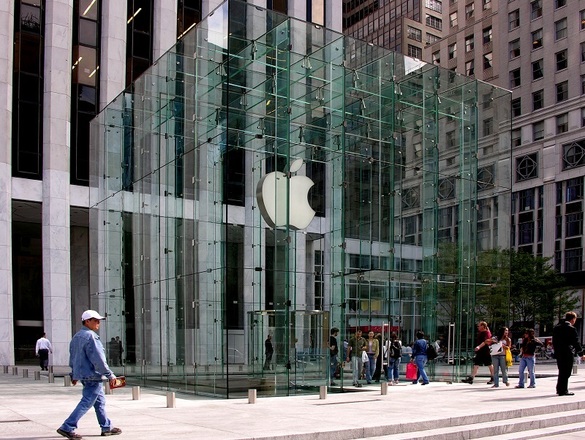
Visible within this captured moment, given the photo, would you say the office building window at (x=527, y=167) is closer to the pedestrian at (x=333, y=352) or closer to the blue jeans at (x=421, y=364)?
the blue jeans at (x=421, y=364)

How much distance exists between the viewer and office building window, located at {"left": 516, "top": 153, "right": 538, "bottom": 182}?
75925 millimetres

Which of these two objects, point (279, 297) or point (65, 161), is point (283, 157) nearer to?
point (279, 297)

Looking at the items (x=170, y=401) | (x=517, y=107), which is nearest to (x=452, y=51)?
(x=517, y=107)

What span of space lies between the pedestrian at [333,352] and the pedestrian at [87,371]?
34.6 feet

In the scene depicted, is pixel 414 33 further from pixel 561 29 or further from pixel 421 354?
pixel 421 354

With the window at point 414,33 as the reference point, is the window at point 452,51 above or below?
below

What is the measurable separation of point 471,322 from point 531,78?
193 feet

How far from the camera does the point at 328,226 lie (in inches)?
866

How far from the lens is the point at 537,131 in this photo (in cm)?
7625

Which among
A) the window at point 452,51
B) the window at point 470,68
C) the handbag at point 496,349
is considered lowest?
the handbag at point 496,349

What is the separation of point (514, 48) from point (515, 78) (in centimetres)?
322

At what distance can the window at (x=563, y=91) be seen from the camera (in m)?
73.6

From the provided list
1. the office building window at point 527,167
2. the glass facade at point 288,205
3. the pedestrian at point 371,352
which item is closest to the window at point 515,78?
the office building window at point 527,167

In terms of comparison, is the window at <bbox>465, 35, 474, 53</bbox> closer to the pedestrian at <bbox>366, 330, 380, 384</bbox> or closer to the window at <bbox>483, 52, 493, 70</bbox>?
the window at <bbox>483, 52, 493, 70</bbox>
